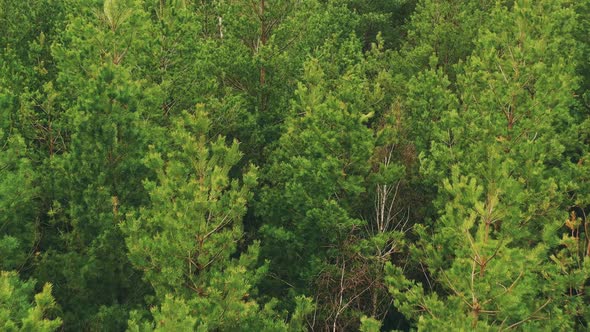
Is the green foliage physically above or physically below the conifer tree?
above

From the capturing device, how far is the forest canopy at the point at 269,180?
8086mm

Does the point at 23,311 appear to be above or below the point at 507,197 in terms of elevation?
above

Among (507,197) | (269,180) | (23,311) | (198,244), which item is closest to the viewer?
(23,311)

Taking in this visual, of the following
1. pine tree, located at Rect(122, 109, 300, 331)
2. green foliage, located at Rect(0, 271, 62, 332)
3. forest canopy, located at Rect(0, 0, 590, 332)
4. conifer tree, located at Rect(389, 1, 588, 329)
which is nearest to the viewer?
green foliage, located at Rect(0, 271, 62, 332)

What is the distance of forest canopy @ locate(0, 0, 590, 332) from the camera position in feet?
26.5

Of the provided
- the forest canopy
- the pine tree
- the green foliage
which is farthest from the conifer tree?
the green foliage

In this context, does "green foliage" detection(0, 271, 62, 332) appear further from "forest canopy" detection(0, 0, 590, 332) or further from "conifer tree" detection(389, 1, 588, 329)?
"conifer tree" detection(389, 1, 588, 329)

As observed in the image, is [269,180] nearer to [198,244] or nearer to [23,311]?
[198,244]

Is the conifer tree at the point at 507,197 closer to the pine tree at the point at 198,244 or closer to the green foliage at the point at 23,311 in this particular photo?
the pine tree at the point at 198,244

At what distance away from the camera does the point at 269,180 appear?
1303 cm

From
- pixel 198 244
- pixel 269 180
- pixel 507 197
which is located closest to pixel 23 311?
pixel 198 244

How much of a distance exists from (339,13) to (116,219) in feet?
46.0

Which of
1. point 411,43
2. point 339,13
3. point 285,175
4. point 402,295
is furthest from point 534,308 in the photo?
point 411,43

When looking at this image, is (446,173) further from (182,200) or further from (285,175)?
(182,200)
